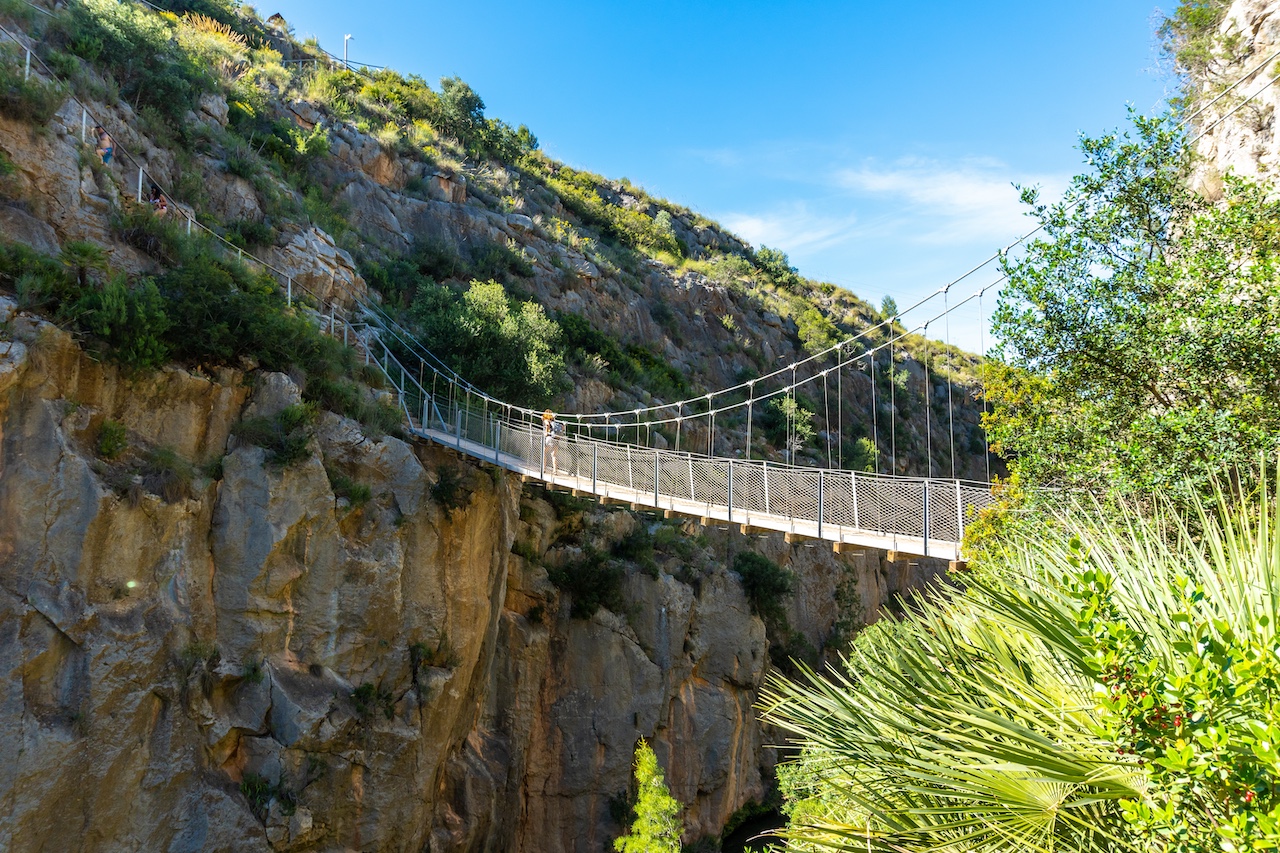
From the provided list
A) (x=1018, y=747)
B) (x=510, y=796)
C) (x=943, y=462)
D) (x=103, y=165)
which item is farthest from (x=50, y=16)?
(x=943, y=462)

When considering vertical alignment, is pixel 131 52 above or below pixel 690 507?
Answer: above

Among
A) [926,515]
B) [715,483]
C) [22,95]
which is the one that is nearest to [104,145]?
[22,95]

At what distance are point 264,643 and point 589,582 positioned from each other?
24.2 ft

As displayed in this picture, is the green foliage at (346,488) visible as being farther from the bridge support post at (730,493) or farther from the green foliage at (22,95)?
the green foliage at (22,95)

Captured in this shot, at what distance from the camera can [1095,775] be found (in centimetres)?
298

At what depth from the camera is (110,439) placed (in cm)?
837

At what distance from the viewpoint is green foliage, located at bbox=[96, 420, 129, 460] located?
8.33 m

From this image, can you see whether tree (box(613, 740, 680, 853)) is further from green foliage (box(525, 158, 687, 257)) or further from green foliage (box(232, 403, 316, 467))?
green foliage (box(525, 158, 687, 257))

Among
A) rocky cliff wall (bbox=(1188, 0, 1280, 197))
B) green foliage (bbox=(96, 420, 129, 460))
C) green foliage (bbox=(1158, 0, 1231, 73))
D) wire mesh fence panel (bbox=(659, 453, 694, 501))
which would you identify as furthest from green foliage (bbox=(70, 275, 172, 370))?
green foliage (bbox=(1158, 0, 1231, 73))

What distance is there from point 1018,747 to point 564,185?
31422mm

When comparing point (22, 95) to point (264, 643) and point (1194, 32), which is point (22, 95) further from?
point (1194, 32)

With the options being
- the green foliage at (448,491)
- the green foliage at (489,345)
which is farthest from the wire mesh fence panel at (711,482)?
the green foliage at (489,345)

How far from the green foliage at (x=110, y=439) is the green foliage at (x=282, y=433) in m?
1.28

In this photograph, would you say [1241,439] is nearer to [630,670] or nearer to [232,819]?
[232,819]
